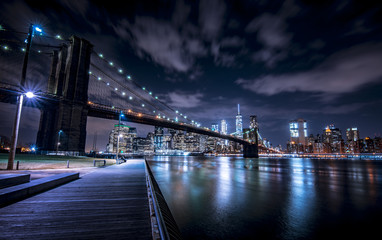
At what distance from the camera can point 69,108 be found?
3059cm

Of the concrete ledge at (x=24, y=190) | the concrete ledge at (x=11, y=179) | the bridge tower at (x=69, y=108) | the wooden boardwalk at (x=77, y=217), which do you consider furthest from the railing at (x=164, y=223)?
the bridge tower at (x=69, y=108)

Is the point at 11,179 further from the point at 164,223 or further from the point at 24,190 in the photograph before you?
the point at 164,223

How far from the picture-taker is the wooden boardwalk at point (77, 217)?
120 inches

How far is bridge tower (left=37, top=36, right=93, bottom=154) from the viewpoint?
29.6 meters

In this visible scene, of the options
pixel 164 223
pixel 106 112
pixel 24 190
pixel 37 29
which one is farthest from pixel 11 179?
pixel 106 112

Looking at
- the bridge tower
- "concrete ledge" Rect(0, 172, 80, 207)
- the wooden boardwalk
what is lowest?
the wooden boardwalk

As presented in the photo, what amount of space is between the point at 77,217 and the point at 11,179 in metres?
3.44

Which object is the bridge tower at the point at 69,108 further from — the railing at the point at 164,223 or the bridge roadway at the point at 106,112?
the railing at the point at 164,223

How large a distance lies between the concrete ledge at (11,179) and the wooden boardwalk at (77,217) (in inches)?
38.0

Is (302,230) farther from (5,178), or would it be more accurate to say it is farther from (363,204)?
(5,178)

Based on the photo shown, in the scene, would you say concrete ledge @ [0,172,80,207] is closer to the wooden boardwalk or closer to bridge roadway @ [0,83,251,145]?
the wooden boardwalk

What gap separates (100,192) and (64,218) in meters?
2.41

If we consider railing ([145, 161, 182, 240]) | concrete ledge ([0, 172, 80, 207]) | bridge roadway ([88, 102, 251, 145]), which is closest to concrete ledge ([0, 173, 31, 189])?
concrete ledge ([0, 172, 80, 207])

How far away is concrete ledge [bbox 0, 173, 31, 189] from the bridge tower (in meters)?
27.0
